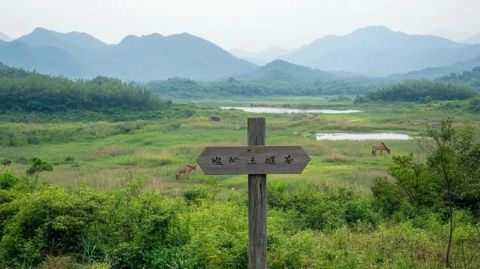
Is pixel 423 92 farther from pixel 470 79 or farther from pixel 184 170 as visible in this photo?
pixel 184 170

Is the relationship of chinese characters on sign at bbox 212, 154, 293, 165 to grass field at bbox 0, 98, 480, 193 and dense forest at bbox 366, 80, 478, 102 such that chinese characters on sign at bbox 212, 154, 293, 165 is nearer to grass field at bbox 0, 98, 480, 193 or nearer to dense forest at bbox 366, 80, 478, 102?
grass field at bbox 0, 98, 480, 193

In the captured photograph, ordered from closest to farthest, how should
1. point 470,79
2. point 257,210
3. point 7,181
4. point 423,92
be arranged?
point 257,210
point 7,181
point 423,92
point 470,79

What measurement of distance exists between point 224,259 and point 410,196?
25.4ft

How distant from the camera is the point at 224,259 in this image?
7.14 metres

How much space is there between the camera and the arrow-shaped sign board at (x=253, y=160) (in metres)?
5.66

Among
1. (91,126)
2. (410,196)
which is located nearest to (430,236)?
(410,196)

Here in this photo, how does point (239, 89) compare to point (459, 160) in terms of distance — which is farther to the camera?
point (239, 89)

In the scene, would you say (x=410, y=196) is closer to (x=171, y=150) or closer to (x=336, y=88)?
(x=171, y=150)

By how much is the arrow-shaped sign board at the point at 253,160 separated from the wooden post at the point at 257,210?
0.42ft

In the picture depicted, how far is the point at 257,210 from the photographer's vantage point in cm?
577

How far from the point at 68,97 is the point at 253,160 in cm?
6812

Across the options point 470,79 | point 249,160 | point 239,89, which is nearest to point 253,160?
point 249,160

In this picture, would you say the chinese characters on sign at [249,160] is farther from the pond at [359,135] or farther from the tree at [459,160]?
the pond at [359,135]

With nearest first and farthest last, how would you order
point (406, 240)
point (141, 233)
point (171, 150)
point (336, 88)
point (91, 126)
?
point (141, 233)
point (406, 240)
point (171, 150)
point (91, 126)
point (336, 88)
